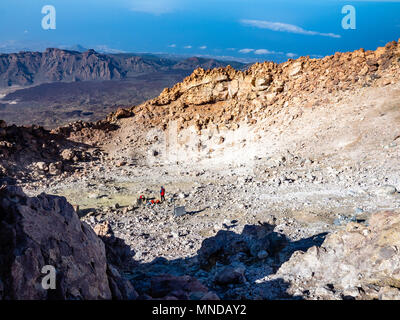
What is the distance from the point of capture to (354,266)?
5770 mm

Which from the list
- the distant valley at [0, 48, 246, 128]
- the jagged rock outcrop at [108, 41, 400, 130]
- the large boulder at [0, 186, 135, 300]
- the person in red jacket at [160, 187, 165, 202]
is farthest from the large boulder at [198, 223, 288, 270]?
the distant valley at [0, 48, 246, 128]

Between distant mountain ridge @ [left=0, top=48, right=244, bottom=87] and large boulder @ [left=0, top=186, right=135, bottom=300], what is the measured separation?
154428 mm

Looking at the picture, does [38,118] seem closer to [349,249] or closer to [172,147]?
[172,147]

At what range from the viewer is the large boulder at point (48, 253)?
3.98 meters

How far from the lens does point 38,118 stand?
84.4m

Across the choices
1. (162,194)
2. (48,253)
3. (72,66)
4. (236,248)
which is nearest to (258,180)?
(162,194)

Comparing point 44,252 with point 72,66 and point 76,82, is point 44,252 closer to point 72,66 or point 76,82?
point 76,82

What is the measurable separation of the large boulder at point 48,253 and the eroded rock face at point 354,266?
3155mm

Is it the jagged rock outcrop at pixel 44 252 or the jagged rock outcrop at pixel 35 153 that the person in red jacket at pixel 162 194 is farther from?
the jagged rock outcrop at pixel 44 252

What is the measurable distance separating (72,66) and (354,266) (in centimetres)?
17856

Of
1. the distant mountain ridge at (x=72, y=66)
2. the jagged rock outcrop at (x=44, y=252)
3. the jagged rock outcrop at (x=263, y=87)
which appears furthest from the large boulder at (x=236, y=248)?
the distant mountain ridge at (x=72, y=66)
